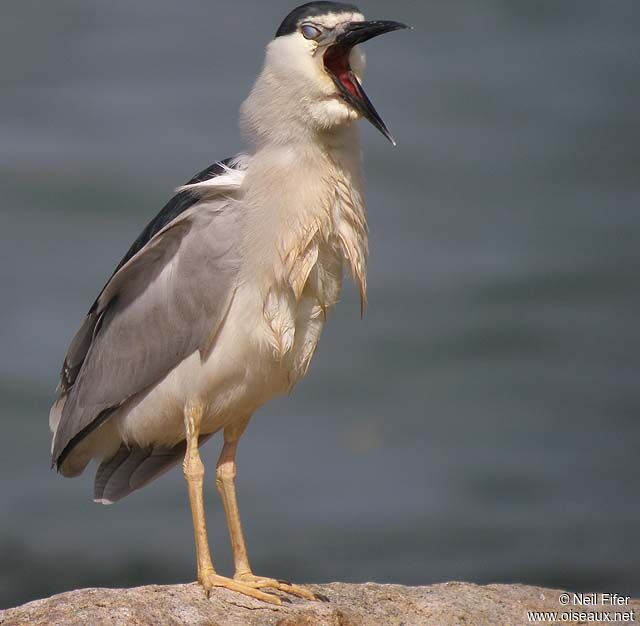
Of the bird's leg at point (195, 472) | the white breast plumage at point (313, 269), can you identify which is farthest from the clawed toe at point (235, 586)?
the white breast plumage at point (313, 269)

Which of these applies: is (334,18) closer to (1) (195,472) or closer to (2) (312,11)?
(2) (312,11)

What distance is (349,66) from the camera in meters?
5.05

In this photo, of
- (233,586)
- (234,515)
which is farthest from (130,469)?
(233,586)

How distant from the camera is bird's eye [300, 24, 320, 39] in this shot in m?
4.98

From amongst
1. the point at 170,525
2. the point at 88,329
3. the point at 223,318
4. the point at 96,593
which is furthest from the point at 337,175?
the point at 170,525

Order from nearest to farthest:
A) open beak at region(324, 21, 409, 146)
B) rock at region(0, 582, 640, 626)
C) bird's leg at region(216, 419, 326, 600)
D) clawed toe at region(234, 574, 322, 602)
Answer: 1. rock at region(0, 582, 640, 626)
2. open beak at region(324, 21, 409, 146)
3. clawed toe at region(234, 574, 322, 602)
4. bird's leg at region(216, 419, 326, 600)

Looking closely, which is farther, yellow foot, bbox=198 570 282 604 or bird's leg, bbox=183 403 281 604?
bird's leg, bbox=183 403 281 604

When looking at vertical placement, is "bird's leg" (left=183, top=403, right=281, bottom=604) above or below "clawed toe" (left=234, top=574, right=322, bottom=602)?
above

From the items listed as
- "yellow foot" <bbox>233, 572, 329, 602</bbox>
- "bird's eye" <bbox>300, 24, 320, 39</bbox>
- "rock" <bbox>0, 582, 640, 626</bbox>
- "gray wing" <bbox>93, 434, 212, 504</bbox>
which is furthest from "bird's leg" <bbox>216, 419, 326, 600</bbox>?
"bird's eye" <bbox>300, 24, 320, 39</bbox>

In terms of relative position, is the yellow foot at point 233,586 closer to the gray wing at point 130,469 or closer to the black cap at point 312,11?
the gray wing at point 130,469

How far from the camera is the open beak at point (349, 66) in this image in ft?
16.2

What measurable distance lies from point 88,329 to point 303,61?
1.54 meters

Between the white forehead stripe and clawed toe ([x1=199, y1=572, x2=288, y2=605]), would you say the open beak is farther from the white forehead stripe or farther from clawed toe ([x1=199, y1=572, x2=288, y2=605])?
clawed toe ([x1=199, y1=572, x2=288, y2=605])

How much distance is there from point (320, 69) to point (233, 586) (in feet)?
6.01
